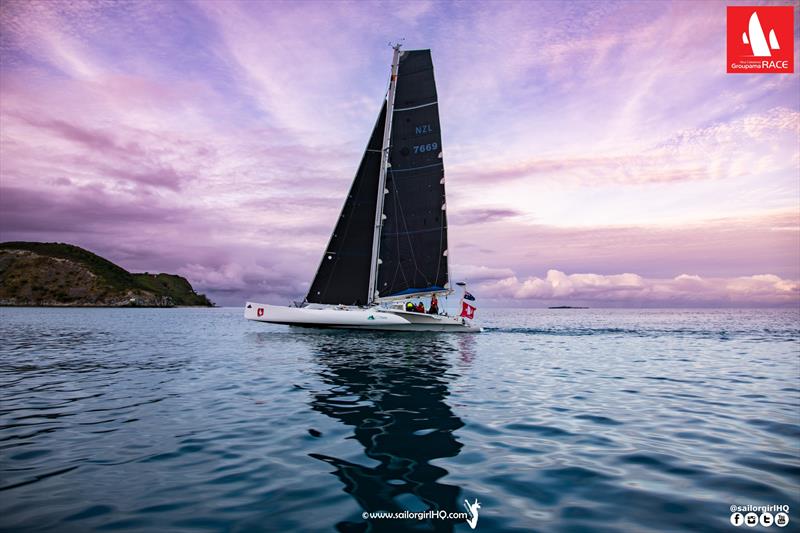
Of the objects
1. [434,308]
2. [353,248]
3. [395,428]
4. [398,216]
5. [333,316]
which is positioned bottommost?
[395,428]

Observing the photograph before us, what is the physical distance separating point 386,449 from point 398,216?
93.6 feet

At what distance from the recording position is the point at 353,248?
115 feet

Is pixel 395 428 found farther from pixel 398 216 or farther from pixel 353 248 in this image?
pixel 398 216

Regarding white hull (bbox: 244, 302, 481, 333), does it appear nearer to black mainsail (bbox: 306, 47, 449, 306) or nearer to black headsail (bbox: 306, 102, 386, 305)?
black headsail (bbox: 306, 102, 386, 305)

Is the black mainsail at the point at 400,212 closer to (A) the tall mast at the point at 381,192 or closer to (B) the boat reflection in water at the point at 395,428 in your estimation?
(A) the tall mast at the point at 381,192

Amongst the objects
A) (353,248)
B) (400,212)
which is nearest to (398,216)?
(400,212)

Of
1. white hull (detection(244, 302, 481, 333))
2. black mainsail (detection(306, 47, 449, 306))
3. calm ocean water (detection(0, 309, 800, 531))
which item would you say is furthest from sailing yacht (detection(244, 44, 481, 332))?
calm ocean water (detection(0, 309, 800, 531))

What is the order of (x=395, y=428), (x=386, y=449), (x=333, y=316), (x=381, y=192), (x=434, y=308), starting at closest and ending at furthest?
1. (x=386, y=449)
2. (x=395, y=428)
3. (x=333, y=316)
4. (x=381, y=192)
5. (x=434, y=308)

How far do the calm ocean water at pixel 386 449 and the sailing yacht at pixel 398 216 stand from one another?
1834 centimetres

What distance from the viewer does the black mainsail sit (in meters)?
35.1

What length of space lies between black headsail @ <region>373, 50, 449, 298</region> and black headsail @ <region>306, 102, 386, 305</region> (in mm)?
1199

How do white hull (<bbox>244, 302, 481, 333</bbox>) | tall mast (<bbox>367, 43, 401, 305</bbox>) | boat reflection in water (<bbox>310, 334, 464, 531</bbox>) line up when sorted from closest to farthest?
boat reflection in water (<bbox>310, 334, 464, 531</bbox>)
white hull (<bbox>244, 302, 481, 333</bbox>)
tall mast (<bbox>367, 43, 401, 305</bbox>)

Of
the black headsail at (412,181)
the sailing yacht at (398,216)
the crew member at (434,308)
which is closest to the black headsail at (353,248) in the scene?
the sailing yacht at (398,216)

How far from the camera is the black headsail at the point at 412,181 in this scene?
116ft
